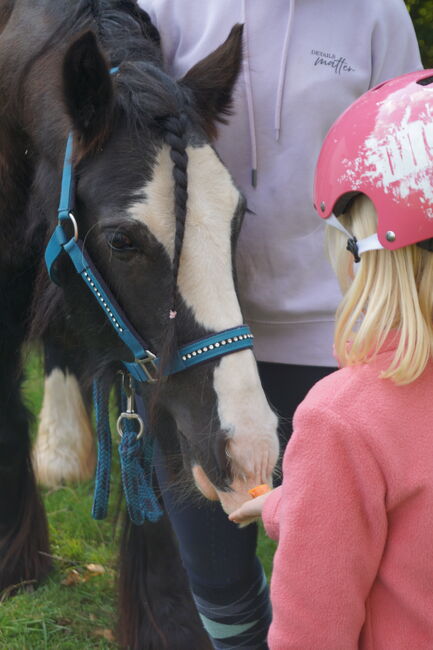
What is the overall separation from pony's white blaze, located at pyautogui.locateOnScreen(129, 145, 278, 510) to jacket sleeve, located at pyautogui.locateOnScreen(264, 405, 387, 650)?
596 millimetres

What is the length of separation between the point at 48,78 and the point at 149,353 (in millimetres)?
789

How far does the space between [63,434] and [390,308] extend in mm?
3081

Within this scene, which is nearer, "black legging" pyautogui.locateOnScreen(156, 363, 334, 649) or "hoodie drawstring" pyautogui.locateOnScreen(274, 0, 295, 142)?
"hoodie drawstring" pyautogui.locateOnScreen(274, 0, 295, 142)

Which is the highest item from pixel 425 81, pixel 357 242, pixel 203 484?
pixel 425 81

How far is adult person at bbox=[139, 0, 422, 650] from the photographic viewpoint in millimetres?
2270

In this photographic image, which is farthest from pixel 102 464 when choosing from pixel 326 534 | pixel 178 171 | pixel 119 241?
pixel 326 534

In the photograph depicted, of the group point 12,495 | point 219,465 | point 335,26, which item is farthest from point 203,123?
point 12,495

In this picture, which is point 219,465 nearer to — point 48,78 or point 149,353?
point 149,353

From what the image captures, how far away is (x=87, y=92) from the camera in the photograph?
2.20 metres

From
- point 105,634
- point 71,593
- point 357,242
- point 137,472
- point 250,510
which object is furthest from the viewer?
point 71,593

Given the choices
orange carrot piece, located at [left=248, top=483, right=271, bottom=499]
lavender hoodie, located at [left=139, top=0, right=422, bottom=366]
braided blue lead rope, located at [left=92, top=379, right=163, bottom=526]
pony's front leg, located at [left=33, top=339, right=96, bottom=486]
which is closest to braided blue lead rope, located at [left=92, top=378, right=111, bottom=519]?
braided blue lead rope, located at [left=92, top=379, right=163, bottom=526]

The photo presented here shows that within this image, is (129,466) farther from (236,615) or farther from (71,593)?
Result: (71,593)

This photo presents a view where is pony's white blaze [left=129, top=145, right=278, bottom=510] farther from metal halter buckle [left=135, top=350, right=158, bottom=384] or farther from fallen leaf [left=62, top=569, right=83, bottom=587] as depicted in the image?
fallen leaf [left=62, top=569, right=83, bottom=587]

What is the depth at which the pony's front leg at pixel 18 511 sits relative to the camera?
3309mm
